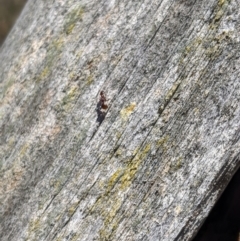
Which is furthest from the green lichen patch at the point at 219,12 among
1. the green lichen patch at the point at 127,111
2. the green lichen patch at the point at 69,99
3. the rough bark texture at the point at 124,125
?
the green lichen patch at the point at 69,99

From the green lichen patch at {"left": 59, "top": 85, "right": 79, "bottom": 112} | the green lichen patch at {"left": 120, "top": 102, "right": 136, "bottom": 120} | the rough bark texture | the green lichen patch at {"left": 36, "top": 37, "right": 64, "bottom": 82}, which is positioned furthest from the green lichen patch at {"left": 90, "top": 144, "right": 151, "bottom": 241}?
the green lichen patch at {"left": 36, "top": 37, "right": 64, "bottom": 82}

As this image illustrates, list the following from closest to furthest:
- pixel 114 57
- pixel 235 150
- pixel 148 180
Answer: pixel 235 150 → pixel 148 180 → pixel 114 57

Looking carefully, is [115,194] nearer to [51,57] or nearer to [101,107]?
[101,107]

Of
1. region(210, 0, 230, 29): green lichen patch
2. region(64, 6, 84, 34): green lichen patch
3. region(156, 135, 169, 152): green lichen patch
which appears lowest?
region(156, 135, 169, 152): green lichen patch

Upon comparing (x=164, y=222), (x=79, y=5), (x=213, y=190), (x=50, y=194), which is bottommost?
(x=50, y=194)

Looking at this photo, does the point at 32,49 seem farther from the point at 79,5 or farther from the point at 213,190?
the point at 213,190

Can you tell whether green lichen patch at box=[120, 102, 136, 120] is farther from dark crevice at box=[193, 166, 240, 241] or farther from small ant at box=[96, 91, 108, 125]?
dark crevice at box=[193, 166, 240, 241]

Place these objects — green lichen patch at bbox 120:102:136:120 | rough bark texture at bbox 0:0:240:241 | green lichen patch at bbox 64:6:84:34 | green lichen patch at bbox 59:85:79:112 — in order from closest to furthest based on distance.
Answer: rough bark texture at bbox 0:0:240:241 → green lichen patch at bbox 120:102:136:120 → green lichen patch at bbox 59:85:79:112 → green lichen patch at bbox 64:6:84:34

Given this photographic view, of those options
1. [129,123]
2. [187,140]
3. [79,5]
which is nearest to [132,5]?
[79,5]

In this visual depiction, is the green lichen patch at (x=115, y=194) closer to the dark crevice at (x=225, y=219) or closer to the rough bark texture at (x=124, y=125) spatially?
the rough bark texture at (x=124, y=125)
